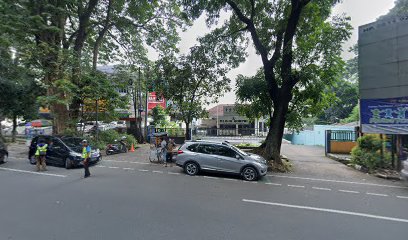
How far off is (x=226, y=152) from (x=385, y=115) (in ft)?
26.5

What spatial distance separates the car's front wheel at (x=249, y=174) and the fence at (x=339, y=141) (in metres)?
10.3

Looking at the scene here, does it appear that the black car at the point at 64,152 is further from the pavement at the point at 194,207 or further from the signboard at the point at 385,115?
the signboard at the point at 385,115

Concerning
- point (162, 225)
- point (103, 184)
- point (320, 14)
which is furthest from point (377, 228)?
point (320, 14)

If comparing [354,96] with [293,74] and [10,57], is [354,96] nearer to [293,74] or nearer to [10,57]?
[293,74]

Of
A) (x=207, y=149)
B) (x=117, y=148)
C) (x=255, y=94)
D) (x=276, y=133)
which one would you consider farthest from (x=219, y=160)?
(x=117, y=148)

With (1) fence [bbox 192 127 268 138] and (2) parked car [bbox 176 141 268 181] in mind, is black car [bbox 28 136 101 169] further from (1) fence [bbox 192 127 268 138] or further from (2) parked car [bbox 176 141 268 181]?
(1) fence [bbox 192 127 268 138]

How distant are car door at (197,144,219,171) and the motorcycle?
26.9ft

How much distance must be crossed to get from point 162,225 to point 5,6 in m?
14.1

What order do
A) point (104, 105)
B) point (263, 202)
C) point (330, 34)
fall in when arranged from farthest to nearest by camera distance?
1. point (104, 105)
2. point (330, 34)
3. point (263, 202)

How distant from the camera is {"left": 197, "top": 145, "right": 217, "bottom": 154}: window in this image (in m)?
9.90

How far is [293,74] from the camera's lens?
11352mm

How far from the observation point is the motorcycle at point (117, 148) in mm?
15456

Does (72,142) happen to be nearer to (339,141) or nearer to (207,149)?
(207,149)

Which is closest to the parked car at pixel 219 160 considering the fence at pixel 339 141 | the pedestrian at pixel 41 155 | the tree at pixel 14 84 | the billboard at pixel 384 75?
the pedestrian at pixel 41 155
